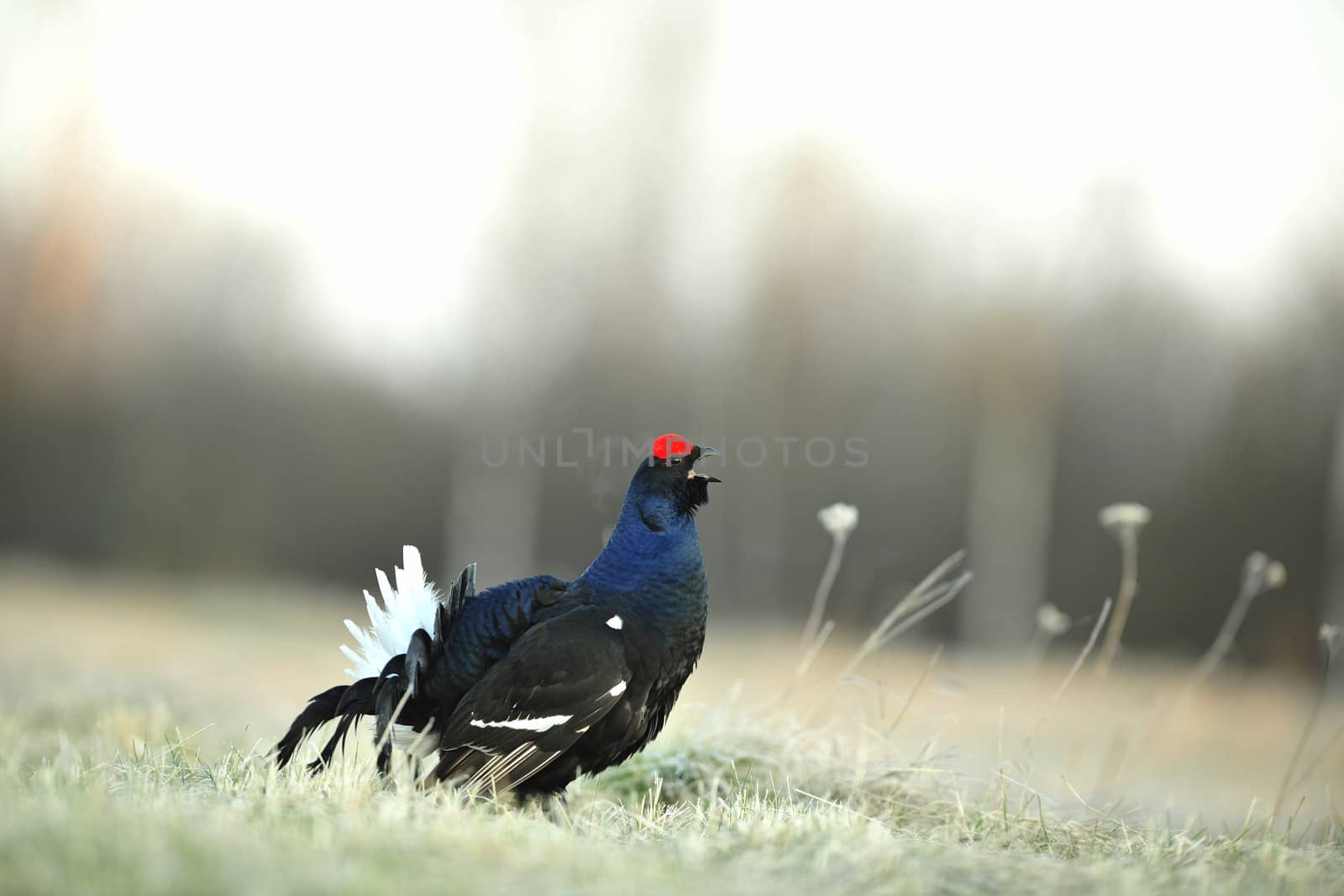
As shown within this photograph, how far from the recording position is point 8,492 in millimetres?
14148

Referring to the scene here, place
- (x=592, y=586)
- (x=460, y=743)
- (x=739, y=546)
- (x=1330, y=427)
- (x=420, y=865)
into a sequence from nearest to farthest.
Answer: (x=420, y=865) → (x=460, y=743) → (x=592, y=586) → (x=1330, y=427) → (x=739, y=546)

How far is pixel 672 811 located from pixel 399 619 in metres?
1.02

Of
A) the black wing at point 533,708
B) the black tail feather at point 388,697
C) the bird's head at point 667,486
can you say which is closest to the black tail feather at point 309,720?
the black tail feather at point 388,697

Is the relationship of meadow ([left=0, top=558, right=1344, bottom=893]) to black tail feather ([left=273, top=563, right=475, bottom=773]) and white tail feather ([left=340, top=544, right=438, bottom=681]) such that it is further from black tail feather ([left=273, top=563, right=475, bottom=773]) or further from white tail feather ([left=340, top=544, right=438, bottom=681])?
white tail feather ([left=340, top=544, right=438, bottom=681])

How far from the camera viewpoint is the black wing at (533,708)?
290 cm

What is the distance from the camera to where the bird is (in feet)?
9.56

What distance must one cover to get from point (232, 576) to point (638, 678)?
44.1 ft

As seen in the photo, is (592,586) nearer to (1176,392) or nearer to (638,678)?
(638,678)

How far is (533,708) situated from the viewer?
2.92 meters

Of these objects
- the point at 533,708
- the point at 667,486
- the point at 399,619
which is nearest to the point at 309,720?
the point at 399,619

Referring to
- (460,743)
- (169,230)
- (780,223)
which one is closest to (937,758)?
(460,743)

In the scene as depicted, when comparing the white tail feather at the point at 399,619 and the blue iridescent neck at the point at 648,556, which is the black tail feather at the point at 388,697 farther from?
the blue iridescent neck at the point at 648,556

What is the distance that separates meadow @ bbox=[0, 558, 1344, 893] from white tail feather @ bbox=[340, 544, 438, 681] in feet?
1.46

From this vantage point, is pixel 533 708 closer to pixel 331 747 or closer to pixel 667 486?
pixel 331 747
